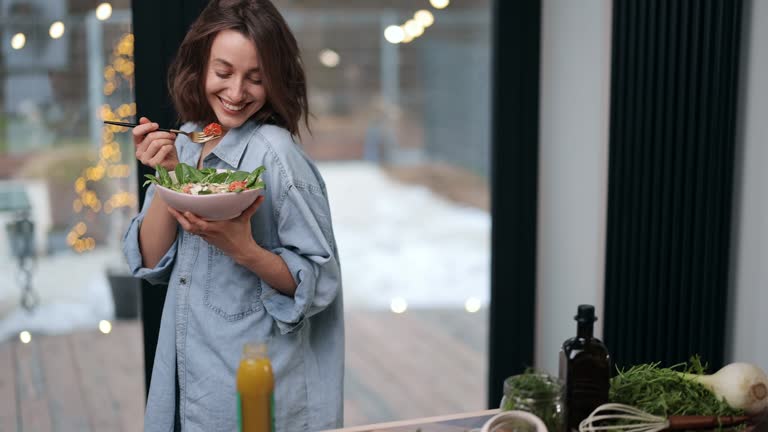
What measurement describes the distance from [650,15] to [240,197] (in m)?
1.27

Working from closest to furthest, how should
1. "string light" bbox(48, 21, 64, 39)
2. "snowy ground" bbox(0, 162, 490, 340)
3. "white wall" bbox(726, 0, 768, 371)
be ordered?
"white wall" bbox(726, 0, 768, 371), "string light" bbox(48, 21, 64, 39), "snowy ground" bbox(0, 162, 490, 340)

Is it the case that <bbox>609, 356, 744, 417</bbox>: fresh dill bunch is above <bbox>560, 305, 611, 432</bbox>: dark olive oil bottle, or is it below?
below

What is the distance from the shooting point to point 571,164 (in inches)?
105

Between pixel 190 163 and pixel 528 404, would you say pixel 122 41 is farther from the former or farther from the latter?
pixel 528 404

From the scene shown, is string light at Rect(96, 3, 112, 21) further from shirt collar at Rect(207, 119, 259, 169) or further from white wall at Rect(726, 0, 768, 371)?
white wall at Rect(726, 0, 768, 371)

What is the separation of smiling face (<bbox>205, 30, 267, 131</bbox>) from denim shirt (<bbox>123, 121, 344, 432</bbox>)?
0.05 m

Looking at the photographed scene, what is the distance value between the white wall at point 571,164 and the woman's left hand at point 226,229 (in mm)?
1234

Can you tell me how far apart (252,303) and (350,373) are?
1802 millimetres

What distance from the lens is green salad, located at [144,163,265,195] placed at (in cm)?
159

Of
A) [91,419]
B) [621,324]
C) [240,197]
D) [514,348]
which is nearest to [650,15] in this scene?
[621,324]

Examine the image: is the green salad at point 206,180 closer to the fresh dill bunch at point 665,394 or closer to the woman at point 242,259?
the woman at point 242,259

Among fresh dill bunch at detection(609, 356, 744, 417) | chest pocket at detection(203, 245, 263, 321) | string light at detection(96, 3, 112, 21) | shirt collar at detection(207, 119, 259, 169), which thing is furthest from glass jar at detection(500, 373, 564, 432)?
string light at detection(96, 3, 112, 21)

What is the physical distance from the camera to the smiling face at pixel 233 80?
1.73 metres

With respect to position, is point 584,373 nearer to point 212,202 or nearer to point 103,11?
point 212,202
